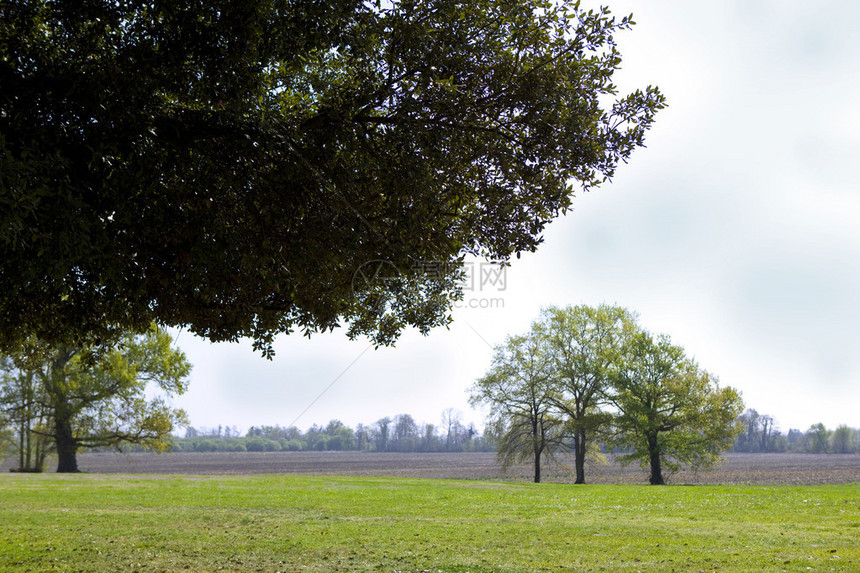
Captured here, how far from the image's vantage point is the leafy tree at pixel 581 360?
138 feet

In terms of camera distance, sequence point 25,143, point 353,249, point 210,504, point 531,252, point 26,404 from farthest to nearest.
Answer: point 26,404
point 210,504
point 531,252
point 353,249
point 25,143

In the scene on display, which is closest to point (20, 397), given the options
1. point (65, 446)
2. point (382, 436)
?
point (65, 446)

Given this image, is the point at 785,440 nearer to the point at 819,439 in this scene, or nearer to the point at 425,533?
the point at 819,439

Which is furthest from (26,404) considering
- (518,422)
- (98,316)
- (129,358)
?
(98,316)

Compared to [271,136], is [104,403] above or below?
below

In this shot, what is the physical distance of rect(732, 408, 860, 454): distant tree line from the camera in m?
139

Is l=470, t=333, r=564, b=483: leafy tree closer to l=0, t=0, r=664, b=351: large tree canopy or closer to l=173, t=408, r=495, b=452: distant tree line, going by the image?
l=0, t=0, r=664, b=351: large tree canopy

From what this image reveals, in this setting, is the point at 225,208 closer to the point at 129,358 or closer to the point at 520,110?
the point at 520,110

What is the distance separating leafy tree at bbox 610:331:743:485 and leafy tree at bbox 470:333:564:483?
477 cm

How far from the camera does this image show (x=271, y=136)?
26.9 feet

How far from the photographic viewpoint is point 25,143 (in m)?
7.17

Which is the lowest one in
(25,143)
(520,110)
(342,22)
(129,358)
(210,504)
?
(210,504)

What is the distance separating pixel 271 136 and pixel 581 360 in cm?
3759

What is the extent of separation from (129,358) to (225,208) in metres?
34.6
